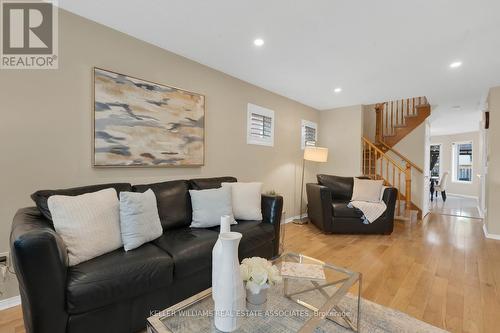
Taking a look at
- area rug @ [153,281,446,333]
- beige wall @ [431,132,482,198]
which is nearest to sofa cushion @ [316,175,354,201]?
area rug @ [153,281,446,333]

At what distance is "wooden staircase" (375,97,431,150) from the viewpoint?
4992 mm

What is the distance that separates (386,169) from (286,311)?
4.93 metres

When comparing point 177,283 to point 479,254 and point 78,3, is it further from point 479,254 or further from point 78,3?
point 479,254

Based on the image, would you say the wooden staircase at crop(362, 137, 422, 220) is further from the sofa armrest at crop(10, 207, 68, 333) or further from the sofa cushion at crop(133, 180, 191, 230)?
the sofa armrest at crop(10, 207, 68, 333)

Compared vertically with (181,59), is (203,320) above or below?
below

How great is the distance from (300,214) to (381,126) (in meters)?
3.05

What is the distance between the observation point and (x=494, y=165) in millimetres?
3670

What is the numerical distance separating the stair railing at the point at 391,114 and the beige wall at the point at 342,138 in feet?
3.59

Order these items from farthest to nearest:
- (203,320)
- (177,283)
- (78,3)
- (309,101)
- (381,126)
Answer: (381,126), (309,101), (78,3), (177,283), (203,320)

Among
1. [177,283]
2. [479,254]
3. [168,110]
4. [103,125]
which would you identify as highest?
[168,110]

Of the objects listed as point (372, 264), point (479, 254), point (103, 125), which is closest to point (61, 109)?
point (103, 125)

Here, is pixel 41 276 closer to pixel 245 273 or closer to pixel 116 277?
pixel 116 277

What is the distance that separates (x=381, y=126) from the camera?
569cm

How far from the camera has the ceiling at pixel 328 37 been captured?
1899 millimetres
